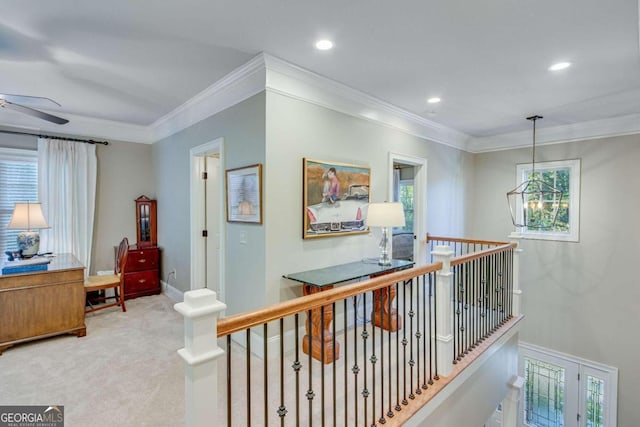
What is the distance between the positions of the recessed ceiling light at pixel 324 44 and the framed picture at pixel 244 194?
3.61ft

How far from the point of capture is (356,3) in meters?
1.98

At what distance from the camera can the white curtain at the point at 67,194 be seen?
416 cm

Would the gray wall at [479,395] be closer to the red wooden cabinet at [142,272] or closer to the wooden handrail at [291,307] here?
the wooden handrail at [291,307]

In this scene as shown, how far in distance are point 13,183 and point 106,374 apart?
3.26 m

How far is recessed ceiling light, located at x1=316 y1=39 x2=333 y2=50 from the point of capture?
95.4 inches

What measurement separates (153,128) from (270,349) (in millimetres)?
4023

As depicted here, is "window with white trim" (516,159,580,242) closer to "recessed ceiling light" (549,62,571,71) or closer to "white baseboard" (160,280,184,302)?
"recessed ceiling light" (549,62,571,71)

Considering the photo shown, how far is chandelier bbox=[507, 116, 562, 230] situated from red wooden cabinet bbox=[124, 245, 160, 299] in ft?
18.5

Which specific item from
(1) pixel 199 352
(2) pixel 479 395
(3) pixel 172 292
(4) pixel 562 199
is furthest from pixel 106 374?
(4) pixel 562 199

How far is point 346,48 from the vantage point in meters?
2.53

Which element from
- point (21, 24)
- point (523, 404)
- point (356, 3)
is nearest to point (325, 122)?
point (356, 3)

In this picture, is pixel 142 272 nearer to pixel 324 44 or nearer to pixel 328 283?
pixel 328 283

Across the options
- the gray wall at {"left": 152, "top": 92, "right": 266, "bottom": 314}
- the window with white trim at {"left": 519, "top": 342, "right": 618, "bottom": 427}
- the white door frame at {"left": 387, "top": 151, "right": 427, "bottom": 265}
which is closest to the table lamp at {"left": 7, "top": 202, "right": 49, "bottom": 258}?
the gray wall at {"left": 152, "top": 92, "right": 266, "bottom": 314}

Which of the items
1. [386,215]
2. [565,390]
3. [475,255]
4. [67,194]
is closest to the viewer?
[475,255]
